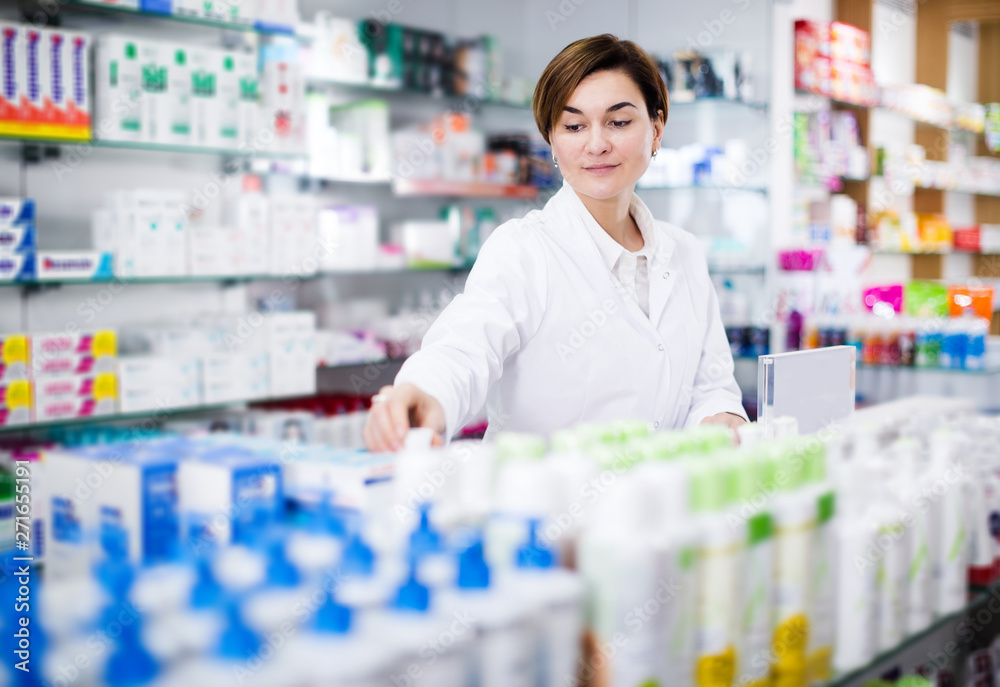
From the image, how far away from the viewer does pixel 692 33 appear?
5.03 metres

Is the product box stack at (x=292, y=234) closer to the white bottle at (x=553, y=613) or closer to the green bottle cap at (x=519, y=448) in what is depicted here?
the green bottle cap at (x=519, y=448)

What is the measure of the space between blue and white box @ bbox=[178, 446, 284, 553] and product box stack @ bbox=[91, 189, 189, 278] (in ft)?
6.55

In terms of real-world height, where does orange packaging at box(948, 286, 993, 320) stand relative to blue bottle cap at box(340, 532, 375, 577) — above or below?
above

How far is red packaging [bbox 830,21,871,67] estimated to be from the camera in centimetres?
543

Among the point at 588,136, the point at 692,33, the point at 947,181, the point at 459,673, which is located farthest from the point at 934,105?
the point at 459,673

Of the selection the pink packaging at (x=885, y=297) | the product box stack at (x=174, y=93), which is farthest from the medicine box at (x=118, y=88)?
the pink packaging at (x=885, y=297)

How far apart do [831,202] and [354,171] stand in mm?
3132

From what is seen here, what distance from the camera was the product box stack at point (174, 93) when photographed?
3088 millimetres

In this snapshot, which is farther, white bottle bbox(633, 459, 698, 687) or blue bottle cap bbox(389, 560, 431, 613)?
white bottle bbox(633, 459, 698, 687)

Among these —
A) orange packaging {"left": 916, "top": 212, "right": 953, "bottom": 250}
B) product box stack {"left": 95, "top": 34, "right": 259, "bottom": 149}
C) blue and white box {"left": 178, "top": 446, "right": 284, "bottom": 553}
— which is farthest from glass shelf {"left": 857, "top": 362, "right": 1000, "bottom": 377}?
blue and white box {"left": 178, "top": 446, "right": 284, "bottom": 553}

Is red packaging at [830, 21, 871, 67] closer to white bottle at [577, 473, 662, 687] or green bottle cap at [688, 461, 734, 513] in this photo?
green bottle cap at [688, 461, 734, 513]

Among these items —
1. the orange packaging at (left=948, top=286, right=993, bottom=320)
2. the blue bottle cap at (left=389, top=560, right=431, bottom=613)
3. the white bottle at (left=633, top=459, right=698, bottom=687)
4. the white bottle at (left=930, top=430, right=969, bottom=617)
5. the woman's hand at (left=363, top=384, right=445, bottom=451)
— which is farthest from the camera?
the orange packaging at (left=948, top=286, right=993, bottom=320)

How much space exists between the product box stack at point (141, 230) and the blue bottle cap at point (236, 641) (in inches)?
101

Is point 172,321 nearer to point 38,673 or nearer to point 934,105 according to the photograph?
point 38,673
